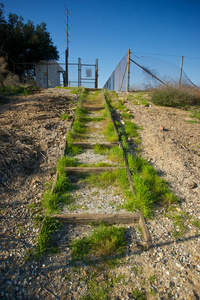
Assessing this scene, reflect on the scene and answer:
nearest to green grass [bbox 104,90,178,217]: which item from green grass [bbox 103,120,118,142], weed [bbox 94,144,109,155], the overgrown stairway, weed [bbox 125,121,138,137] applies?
the overgrown stairway

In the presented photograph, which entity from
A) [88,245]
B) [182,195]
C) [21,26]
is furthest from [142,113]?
[21,26]

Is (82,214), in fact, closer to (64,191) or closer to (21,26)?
(64,191)

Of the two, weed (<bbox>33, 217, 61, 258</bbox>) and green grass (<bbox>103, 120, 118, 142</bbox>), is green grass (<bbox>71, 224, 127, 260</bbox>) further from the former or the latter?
green grass (<bbox>103, 120, 118, 142</bbox>)

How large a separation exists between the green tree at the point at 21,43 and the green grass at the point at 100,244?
68.8 ft

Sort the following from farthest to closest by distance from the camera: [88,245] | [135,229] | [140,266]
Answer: [135,229], [88,245], [140,266]

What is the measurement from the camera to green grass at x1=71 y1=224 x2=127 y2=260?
2.28 metres

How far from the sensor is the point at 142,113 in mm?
7445

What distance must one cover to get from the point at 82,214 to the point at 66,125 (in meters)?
3.61

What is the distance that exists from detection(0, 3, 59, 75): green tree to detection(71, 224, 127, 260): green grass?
20968 mm

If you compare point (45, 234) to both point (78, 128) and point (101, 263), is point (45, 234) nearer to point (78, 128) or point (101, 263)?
point (101, 263)

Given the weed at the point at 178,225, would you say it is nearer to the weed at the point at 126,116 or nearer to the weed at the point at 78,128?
the weed at the point at 78,128

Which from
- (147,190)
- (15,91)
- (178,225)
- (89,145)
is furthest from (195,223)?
(15,91)

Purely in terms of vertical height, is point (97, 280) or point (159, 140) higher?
point (159, 140)

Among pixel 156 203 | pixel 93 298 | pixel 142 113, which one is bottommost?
pixel 93 298
